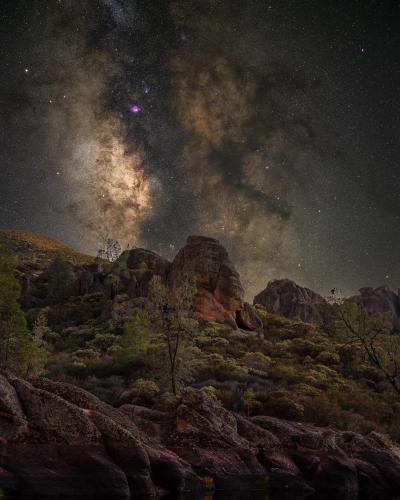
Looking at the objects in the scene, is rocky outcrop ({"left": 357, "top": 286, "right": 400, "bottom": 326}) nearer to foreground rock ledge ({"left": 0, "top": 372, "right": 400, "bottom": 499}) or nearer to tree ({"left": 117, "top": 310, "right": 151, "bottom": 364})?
tree ({"left": 117, "top": 310, "right": 151, "bottom": 364})

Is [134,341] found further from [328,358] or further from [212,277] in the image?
[212,277]

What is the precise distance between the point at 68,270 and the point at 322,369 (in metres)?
49.2

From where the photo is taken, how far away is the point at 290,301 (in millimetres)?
96812

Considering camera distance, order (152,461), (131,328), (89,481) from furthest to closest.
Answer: (131,328), (152,461), (89,481)

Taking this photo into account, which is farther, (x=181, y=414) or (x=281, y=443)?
(x=281, y=443)

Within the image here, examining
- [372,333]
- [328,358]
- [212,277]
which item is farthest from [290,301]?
[372,333]

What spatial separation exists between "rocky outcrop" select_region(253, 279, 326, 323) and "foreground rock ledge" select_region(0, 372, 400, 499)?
246 feet

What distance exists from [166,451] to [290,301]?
85422 millimetres

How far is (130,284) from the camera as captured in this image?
6581 cm

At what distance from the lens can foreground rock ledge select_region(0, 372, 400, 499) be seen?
37.3 ft

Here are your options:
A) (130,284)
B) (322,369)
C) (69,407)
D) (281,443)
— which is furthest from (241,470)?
(130,284)

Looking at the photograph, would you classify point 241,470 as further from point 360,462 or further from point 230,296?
point 230,296

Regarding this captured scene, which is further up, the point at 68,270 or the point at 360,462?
the point at 68,270

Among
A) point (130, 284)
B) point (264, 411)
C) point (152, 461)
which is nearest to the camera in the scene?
point (152, 461)
